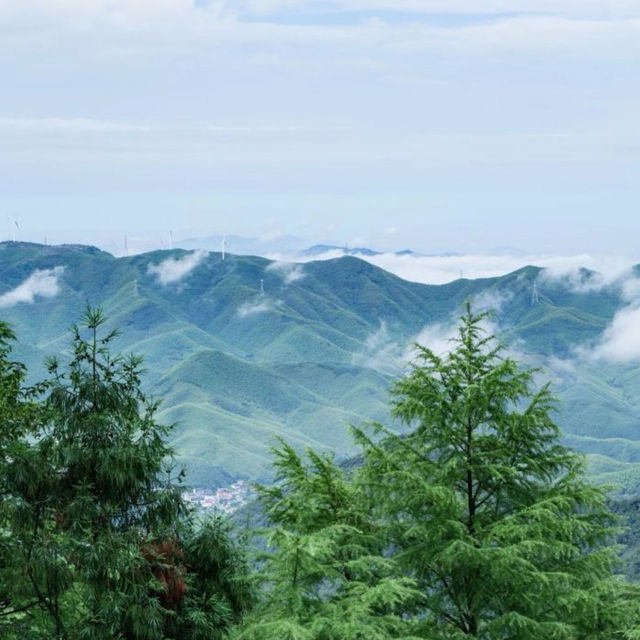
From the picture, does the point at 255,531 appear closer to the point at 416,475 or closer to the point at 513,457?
the point at 416,475

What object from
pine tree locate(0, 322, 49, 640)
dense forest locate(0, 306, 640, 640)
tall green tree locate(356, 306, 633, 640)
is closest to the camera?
dense forest locate(0, 306, 640, 640)

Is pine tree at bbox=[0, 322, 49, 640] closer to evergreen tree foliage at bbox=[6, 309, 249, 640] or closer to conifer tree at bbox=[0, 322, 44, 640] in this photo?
conifer tree at bbox=[0, 322, 44, 640]

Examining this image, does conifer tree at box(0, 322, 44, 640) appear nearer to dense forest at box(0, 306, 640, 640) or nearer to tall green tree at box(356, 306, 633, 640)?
dense forest at box(0, 306, 640, 640)

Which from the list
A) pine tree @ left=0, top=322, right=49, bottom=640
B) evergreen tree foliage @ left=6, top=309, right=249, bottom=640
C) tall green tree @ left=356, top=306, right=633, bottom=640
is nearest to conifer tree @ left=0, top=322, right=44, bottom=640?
pine tree @ left=0, top=322, right=49, bottom=640

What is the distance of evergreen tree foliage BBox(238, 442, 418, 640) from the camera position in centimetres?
1597

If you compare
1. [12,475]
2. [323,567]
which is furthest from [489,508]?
[12,475]

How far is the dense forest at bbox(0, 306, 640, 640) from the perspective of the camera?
1752cm

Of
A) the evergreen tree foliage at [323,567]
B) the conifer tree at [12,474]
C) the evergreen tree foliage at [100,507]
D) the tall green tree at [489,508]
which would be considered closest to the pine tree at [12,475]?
the conifer tree at [12,474]

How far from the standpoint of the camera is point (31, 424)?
23.7m

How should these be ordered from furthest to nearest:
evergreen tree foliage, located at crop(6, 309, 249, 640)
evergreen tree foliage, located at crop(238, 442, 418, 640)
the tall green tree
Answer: evergreen tree foliage, located at crop(6, 309, 249, 640) → the tall green tree → evergreen tree foliage, located at crop(238, 442, 418, 640)

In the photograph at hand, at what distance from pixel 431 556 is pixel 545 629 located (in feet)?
7.33

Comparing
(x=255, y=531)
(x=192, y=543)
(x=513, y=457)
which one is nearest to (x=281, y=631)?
(x=255, y=531)

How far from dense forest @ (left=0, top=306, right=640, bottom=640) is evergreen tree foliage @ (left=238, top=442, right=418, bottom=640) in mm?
43

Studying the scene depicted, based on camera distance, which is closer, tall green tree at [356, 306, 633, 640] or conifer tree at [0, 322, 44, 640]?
tall green tree at [356, 306, 633, 640]
